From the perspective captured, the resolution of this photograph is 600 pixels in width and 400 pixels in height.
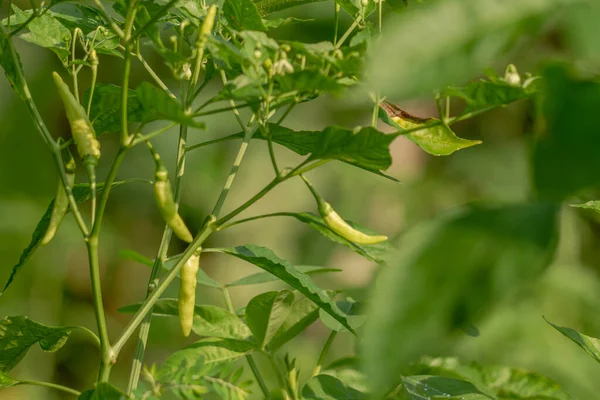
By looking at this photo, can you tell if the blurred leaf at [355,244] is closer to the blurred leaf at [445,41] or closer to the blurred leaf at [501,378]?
the blurred leaf at [501,378]

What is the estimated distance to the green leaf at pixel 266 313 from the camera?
64 centimetres

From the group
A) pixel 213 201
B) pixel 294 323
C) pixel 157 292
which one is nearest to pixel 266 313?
pixel 294 323

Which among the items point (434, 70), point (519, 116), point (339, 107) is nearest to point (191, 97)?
point (434, 70)

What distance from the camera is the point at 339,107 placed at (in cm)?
204

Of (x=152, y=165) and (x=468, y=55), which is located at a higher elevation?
(x=468, y=55)

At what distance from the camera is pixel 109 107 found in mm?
568

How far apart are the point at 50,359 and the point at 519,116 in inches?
50.7

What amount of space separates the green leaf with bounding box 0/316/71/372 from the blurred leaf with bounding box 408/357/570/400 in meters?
0.29

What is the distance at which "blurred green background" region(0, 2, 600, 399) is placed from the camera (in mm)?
1762

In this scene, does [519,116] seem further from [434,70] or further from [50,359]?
[434,70]

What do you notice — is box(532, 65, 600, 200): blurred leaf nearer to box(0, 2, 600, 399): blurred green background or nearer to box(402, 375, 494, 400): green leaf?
box(402, 375, 494, 400): green leaf

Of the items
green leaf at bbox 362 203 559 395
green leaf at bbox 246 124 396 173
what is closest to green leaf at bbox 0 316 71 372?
green leaf at bbox 246 124 396 173

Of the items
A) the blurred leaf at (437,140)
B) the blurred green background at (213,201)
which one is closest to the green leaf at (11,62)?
the blurred leaf at (437,140)

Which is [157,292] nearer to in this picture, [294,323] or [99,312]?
[99,312]
